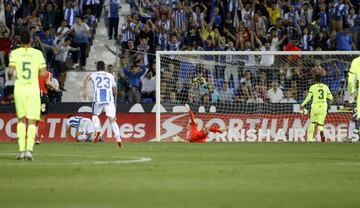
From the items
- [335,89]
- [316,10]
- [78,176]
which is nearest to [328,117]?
[335,89]

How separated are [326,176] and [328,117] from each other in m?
17.9

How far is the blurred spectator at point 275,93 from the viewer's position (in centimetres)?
3095

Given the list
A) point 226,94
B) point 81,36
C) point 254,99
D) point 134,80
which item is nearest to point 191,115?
point 226,94

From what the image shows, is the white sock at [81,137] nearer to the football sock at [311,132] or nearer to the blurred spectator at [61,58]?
the blurred spectator at [61,58]

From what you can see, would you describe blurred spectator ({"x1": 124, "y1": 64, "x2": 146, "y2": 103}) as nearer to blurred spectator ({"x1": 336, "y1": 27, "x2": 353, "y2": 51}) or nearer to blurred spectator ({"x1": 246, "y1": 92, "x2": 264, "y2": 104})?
blurred spectator ({"x1": 246, "y1": 92, "x2": 264, "y2": 104})

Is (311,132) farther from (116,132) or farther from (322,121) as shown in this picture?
(116,132)

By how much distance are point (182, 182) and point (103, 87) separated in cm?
1340

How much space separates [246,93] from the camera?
31234 millimetres

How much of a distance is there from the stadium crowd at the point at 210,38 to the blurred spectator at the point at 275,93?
3 cm

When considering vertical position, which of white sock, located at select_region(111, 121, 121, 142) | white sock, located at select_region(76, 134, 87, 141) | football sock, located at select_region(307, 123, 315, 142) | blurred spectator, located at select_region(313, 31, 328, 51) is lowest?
white sock, located at select_region(76, 134, 87, 141)

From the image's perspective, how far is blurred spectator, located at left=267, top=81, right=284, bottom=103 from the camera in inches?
1219

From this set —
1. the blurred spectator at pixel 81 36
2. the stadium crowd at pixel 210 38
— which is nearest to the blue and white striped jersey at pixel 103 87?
the stadium crowd at pixel 210 38

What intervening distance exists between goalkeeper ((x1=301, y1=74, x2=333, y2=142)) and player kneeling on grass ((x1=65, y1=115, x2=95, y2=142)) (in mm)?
6543

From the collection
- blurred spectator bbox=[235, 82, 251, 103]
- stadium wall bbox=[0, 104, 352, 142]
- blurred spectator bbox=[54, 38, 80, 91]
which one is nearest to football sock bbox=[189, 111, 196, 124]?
stadium wall bbox=[0, 104, 352, 142]
